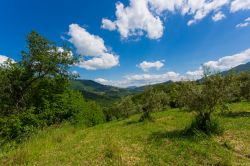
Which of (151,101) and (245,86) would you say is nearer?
(245,86)

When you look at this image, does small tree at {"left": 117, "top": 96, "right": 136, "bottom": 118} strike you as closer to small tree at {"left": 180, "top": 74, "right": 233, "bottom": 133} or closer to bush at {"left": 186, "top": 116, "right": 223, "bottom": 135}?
small tree at {"left": 180, "top": 74, "right": 233, "bottom": 133}

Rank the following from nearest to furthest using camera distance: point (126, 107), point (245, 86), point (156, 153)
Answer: point (156, 153) → point (245, 86) → point (126, 107)

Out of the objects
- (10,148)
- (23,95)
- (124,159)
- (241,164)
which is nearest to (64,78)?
(23,95)

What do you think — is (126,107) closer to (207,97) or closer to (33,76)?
(33,76)

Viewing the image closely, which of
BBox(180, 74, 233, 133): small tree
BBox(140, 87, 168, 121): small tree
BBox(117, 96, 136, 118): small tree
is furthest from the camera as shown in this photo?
BBox(117, 96, 136, 118): small tree

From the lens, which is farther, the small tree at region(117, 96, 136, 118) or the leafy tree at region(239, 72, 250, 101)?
the small tree at region(117, 96, 136, 118)

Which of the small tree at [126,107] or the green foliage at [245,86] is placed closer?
the green foliage at [245,86]

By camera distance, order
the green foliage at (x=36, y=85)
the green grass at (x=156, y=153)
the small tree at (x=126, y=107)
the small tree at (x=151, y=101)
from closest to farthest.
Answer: the green grass at (x=156, y=153) < the green foliage at (x=36, y=85) < the small tree at (x=151, y=101) < the small tree at (x=126, y=107)

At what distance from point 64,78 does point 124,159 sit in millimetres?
20369

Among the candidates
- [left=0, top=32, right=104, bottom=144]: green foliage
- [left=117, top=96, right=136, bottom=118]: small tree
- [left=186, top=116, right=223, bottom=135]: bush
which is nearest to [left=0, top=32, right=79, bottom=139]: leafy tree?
[left=0, top=32, right=104, bottom=144]: green foliage

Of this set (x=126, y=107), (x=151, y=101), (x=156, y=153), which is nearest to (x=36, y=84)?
(x=151, y=101)

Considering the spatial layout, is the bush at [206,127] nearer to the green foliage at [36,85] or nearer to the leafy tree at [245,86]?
the leafy tree at [245,86]

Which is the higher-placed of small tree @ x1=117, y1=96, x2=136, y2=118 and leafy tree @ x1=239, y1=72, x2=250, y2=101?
leafy tree @ x1=239, y1=72, x2=250, y2=101

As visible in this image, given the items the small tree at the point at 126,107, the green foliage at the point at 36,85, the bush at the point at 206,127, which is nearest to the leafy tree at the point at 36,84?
the green foliage at the point at 36,85
